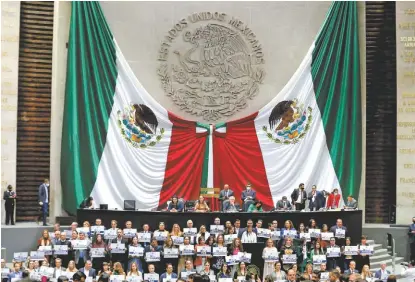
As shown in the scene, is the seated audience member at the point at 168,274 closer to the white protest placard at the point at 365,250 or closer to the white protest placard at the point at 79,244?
the white protest placard at the point at 79,244

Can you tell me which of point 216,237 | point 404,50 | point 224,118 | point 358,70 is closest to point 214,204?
point 224,118

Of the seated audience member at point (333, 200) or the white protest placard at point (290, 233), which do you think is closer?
the white protest placard at point (290, 233)

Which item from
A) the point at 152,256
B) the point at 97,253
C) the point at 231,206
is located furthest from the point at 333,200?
the point at 97,253

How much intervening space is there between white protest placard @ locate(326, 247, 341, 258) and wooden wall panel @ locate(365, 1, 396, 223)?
677cm

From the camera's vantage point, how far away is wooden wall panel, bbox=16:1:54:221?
2562cm

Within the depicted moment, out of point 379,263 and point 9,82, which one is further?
point 9,82

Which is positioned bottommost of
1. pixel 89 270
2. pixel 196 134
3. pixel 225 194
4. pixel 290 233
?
pixel 89 270

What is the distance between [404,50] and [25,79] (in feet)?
42.4

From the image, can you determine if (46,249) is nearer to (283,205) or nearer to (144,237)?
(144,237)

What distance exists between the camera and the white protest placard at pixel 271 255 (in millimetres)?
19500

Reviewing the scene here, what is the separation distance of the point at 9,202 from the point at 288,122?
972cm

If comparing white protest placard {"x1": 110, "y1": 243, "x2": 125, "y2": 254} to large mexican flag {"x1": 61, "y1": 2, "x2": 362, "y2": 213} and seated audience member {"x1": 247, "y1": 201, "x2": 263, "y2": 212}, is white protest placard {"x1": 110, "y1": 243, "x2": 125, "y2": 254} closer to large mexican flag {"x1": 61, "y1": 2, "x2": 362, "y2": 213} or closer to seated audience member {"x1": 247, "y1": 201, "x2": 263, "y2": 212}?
seated audience member {"x1": 247, "y1": 201, "x2": 263, "y2": 212}

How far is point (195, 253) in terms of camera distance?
774 inches

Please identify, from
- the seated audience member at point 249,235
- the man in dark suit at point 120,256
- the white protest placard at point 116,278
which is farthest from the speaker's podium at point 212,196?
the white protest placard at point 116,278
